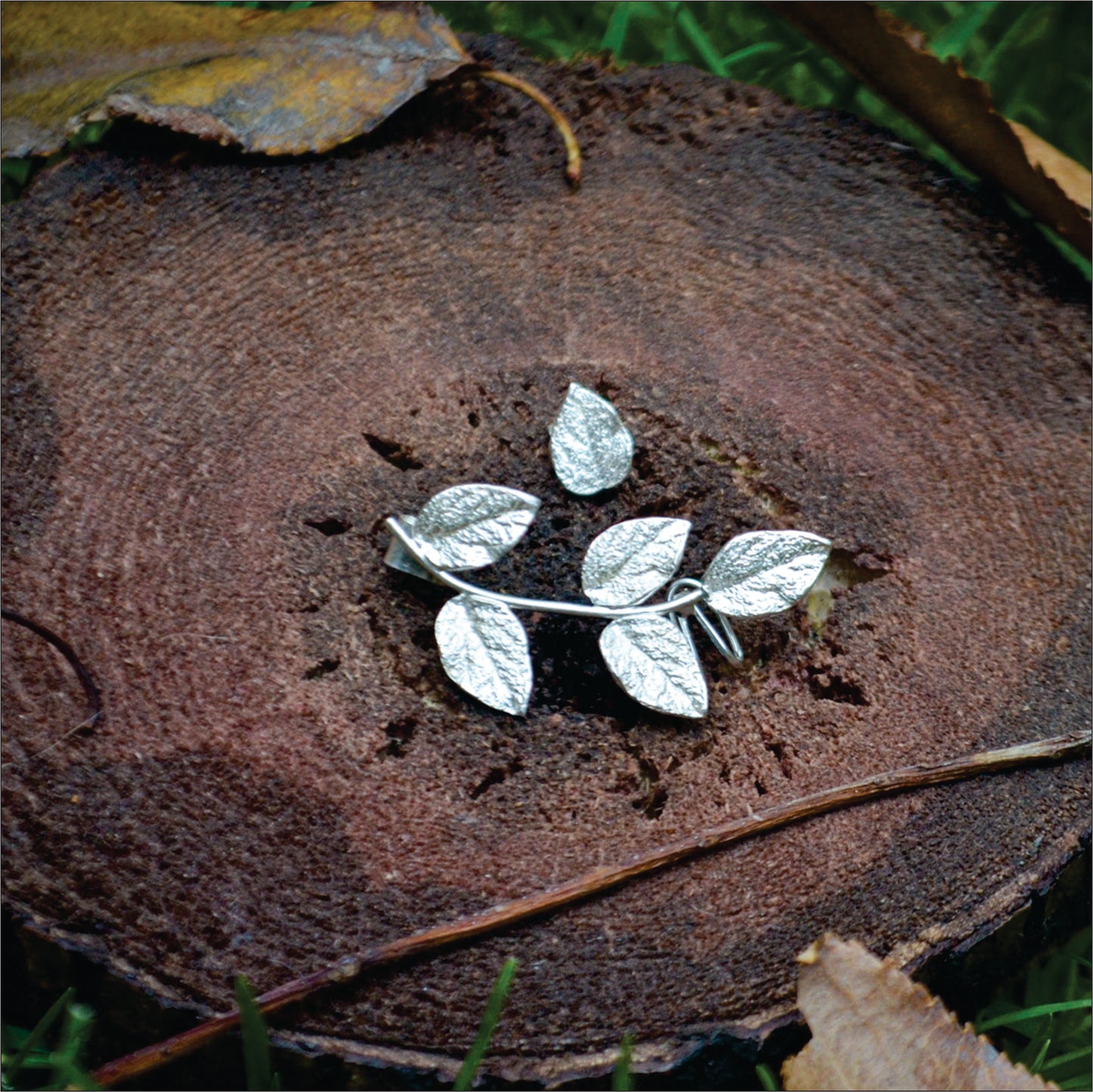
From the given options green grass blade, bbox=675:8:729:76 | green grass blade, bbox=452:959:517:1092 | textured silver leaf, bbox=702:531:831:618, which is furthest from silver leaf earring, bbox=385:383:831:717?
green grass blade, bbox=675:8:729:76

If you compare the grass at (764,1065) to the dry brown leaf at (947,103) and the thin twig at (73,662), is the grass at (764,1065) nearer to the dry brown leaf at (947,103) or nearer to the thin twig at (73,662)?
the thin twig at (73,662)

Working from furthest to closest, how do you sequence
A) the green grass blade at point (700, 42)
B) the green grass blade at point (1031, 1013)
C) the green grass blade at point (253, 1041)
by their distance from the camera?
the green grass blade at point (700, 42) → the green grass blade at point (1031, 1013) → the green grass blade at point (253, 1041)

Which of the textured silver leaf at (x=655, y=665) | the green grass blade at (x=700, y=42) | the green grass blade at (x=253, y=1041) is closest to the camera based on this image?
the green grass blade at (x=253, y=1041)

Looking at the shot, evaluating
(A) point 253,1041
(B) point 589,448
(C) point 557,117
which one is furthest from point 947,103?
(A) point 253,1041

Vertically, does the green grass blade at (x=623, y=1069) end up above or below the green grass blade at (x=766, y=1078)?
above

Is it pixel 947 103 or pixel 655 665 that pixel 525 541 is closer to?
pixel 655 665

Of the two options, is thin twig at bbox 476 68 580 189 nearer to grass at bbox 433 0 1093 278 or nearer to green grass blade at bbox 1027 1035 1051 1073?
grass at bbox 433 0 1093 278

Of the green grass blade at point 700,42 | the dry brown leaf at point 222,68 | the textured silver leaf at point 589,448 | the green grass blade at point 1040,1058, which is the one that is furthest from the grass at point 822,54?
the green grass blade at point 1040,1058
